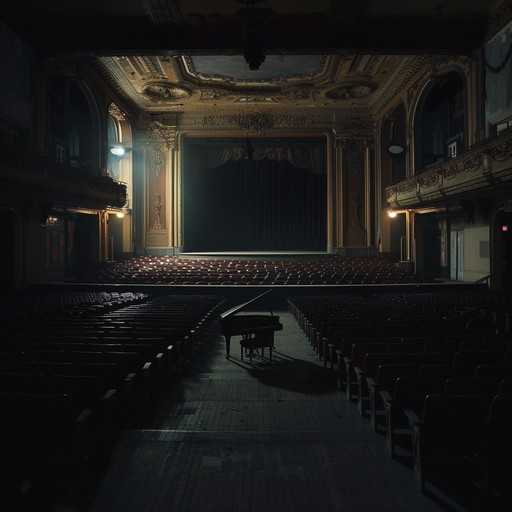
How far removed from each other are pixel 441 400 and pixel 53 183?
13.0 metres

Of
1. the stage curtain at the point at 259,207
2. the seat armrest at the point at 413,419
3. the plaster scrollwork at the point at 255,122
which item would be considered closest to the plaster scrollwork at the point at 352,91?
the plaster scrollwork at the point at 255,122

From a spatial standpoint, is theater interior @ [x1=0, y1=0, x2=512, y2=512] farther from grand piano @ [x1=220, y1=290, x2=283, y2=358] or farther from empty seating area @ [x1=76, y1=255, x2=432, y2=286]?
empty seating area @ [x1=76, y1=255, x2=432, y2=286]

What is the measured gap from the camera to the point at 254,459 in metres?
3.10

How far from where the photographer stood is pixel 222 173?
26500mm

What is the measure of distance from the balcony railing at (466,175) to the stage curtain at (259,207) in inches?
376

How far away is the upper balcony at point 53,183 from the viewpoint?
1130cm

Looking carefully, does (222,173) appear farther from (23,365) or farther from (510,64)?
(23,365)

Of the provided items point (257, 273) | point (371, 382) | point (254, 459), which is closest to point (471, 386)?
point (371, 382)

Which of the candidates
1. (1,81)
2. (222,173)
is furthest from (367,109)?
(1,81)

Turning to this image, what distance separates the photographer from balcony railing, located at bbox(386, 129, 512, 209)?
405 inches

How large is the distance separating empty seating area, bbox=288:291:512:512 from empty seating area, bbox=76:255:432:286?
865cm

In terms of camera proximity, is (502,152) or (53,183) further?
(53,183)

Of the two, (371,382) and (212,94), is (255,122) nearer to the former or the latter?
(212,94)

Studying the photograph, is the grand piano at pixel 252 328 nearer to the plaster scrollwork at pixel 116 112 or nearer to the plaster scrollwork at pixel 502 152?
the plaster scrollwork at pixel 502 152
